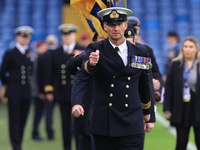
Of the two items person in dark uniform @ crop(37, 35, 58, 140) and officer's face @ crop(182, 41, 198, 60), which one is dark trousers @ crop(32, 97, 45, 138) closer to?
person in dark uniform @ crop(37, 35, 58, 140)

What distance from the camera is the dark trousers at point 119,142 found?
3.04 meters

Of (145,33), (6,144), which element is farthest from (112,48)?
(145,33)

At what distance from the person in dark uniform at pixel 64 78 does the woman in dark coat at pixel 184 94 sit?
156 cm

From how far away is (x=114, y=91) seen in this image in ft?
9.95

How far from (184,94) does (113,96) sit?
213 cm

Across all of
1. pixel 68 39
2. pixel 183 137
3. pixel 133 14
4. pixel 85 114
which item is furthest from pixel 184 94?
pixel 133 14

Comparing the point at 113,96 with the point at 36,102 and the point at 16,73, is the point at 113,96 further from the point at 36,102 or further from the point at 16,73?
the point at 36,102

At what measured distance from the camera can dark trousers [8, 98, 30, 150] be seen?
19.4 feet

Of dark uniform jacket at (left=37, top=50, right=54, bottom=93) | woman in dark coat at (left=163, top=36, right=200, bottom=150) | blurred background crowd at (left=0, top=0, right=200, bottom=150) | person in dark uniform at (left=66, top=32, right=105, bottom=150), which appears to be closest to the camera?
person in dark uniform at (left=66, top=32, right=105, bottom=150)

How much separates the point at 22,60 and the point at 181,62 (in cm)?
274

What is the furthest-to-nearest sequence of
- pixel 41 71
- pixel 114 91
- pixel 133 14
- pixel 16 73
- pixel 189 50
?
pixel 133 14, pixel 41 71, pixel 16 73, pixel 189 50, pixel 114 91

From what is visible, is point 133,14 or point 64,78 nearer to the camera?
point 64,78

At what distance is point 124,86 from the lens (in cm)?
305

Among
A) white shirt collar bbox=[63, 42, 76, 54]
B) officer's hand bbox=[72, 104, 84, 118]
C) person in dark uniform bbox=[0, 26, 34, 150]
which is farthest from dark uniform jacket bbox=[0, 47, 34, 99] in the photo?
officer's hand bbox=[72, 104, 84, 118]
